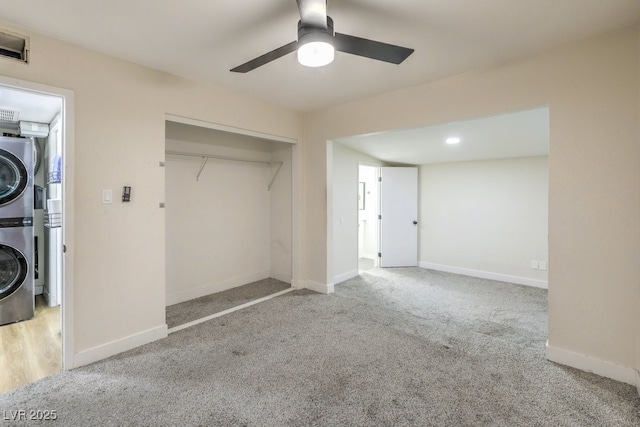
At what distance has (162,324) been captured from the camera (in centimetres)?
280

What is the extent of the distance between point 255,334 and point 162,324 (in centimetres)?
88

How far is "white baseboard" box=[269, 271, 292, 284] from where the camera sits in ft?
15.1

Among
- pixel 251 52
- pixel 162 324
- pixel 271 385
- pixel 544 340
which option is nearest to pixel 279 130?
pixel 251 52

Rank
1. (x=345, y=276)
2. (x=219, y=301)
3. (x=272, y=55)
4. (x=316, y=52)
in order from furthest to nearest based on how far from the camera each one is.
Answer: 1. (x=345, y=276)
2. (x=219, y=301)
3. (x=272, y=55)
4. (x=316, y=52)

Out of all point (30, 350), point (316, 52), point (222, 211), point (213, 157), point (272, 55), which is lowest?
point (30, 350)

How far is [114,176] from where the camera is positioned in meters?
2.50

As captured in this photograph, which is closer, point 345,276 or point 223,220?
point 223,220

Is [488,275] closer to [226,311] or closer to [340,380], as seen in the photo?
[340,380]

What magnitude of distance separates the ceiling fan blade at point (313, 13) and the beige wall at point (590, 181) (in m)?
1.86

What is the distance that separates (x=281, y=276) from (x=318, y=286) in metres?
0.83

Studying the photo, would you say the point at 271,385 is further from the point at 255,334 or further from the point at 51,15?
the point at 51,15

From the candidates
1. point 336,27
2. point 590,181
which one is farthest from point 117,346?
point 590,181

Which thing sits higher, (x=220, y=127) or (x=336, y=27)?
(x=336, y=27)

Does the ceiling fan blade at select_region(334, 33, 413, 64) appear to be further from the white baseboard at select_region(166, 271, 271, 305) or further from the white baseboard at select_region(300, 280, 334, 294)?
the white baseboard at select_region(166, 271, 271, 305)
